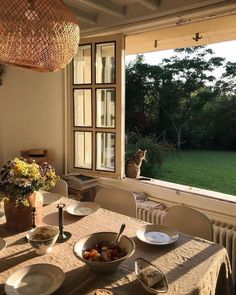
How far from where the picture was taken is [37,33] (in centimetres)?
125

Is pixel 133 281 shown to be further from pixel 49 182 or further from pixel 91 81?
pixel 91 81

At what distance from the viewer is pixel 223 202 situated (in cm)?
218

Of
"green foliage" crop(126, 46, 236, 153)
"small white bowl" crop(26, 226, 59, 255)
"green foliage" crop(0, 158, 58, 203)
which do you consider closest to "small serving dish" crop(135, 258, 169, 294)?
"small white bowl" crop(26, 226, 59, 255)

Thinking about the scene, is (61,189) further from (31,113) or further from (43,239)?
(31,113)

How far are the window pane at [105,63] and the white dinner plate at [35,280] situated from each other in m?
1.96

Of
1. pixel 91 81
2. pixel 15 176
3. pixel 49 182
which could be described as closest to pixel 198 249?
pixel 49 182

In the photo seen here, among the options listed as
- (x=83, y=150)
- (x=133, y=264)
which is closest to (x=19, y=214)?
(x=133, y=264)

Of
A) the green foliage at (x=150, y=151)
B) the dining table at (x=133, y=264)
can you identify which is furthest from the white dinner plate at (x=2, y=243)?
the green foliage at (x=150, y=151)

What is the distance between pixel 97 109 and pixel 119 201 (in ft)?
3.73

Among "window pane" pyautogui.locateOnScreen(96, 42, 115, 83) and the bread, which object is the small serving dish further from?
"window pane" pyautogui.locateOnScreen(96, 42, 115, 83)

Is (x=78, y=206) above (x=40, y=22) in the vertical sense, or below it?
below

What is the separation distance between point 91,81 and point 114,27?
1.83 ft

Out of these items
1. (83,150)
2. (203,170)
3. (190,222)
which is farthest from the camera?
(203,170)

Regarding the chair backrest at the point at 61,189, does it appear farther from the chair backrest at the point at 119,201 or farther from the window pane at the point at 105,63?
the window pane at the point at 105,63
